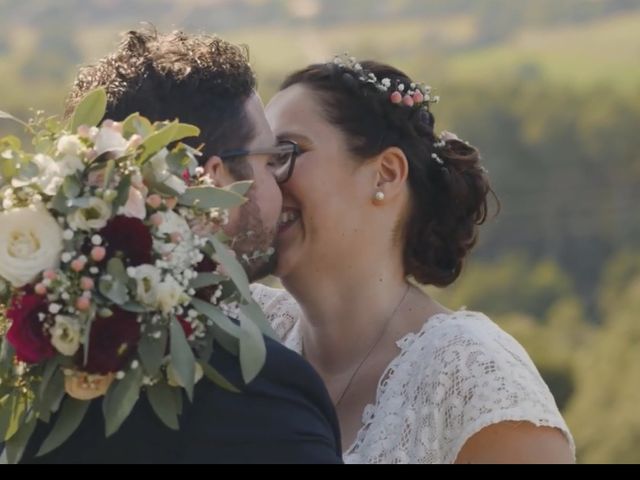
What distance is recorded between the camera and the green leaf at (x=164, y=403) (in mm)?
2957

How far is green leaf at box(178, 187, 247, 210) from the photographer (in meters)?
3.07

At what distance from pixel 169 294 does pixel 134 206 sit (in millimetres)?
200

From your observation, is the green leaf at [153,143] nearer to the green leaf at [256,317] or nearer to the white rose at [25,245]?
the white rose at [25,245]

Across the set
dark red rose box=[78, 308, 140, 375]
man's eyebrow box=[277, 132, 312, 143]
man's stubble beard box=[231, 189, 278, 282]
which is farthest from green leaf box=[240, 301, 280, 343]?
man's eyebrow box=[277, 132, 312, 143]

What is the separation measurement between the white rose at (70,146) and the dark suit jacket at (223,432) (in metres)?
0.52

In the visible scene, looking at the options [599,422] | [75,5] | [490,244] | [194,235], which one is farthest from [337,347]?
[75,5]

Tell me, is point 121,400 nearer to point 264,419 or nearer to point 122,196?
point 264,419

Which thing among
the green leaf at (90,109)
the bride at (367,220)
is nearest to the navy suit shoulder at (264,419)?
the green leaf at (90,109)

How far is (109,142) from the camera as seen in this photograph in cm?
301

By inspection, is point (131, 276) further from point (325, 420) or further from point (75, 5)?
point (75, 5)

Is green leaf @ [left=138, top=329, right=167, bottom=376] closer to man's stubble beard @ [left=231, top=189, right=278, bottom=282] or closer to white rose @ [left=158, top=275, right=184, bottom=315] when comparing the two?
white rose @ [left=158, top=275, right=184, bottom=315]

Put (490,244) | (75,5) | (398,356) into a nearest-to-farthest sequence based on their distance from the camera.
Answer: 1. (398,356)
2. (490,244)
3. (75,5)
